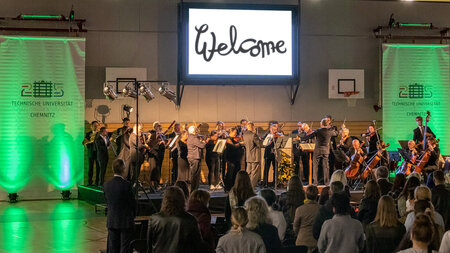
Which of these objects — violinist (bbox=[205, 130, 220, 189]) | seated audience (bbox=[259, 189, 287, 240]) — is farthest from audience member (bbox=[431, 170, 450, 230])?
violinist (bbox=[205, 130, 220, 189])

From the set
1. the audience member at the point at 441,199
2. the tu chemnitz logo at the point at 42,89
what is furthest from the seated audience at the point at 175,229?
the tu chemnitz logo at the point at 42,89

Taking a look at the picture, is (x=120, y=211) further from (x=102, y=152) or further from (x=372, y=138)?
(x=372, y=138)

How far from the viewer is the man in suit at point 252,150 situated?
1493 centimetres

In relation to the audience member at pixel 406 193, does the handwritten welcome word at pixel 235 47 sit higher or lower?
higher

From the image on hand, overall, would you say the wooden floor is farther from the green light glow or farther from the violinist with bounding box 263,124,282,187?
the violinist with bounding box 263,124,282,187

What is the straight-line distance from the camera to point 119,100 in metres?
18.3

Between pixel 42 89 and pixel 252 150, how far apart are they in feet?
21.7

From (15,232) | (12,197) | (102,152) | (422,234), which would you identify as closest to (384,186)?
(422,234)

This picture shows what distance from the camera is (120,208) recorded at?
7648mm

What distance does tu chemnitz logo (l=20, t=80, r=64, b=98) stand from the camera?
1733 centimetres

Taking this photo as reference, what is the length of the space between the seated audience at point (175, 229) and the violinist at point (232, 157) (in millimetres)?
9539

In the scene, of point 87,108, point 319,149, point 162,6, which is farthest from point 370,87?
point 87,108

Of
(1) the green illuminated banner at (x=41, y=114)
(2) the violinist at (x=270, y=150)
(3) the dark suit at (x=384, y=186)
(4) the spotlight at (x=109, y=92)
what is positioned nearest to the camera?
(3) the dark suit at (x=384, y=186)

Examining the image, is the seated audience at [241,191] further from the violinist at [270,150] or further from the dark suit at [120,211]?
the violinist at [270,150]
